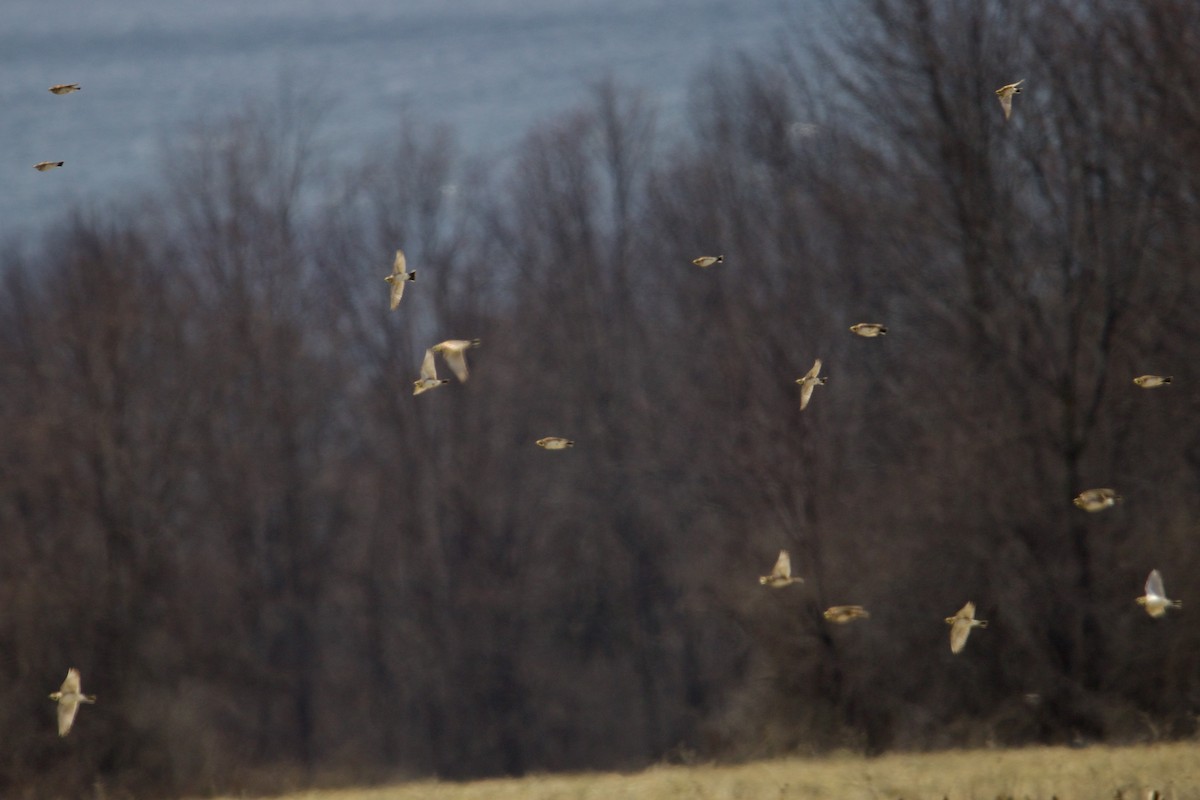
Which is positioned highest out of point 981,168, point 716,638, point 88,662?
point 981,168

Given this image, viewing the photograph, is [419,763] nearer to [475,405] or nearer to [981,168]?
[475,405]

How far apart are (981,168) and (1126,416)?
13.0 ft

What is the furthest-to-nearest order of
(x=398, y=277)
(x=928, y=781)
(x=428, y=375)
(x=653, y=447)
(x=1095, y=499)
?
1. (x=653, y=447)
2. (x=1095, y=499)
3. (x=928, y=781)
4. (x=428, y=375)
5. (x=398, y=277)

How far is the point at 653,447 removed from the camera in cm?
3962

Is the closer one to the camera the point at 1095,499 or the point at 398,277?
the point at 398,277

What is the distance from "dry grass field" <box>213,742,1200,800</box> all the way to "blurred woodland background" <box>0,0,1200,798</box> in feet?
17.9

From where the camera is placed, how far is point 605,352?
42344 millimetres

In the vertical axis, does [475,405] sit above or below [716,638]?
above

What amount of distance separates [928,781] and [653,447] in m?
27.9

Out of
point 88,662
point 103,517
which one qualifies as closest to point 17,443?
point 103,517

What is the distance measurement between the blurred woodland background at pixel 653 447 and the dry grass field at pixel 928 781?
5.46m

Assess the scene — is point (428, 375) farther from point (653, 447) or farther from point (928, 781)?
point (653, 447)

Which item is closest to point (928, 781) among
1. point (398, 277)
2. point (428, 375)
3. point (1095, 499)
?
point (1095, 499)

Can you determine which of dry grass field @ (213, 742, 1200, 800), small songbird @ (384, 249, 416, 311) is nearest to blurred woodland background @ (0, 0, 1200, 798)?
dry grass field @ (213, 742, 1200, 800)
